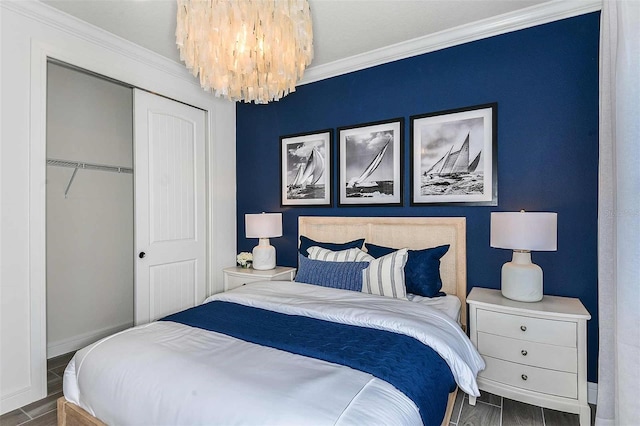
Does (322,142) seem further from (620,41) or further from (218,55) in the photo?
(620,41)

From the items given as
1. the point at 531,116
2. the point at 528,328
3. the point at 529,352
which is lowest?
the point at 529,352

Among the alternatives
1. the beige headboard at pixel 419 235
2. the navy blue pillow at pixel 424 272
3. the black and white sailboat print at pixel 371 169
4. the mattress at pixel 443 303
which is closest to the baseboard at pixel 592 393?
the beige headboard at pixel 419 235

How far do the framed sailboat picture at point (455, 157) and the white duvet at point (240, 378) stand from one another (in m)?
1.11

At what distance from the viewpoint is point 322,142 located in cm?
327

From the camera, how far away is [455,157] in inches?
103

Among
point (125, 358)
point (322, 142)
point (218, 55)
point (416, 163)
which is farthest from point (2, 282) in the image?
point (416, 163)

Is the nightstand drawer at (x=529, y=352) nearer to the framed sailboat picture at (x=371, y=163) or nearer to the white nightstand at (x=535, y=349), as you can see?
the white nightstand at (x=535, y=349)

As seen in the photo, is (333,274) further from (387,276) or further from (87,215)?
(87,215)

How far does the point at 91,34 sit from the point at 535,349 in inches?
151

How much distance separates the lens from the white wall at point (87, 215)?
3.03 metres

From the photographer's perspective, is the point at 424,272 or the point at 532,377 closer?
the point at 532,377

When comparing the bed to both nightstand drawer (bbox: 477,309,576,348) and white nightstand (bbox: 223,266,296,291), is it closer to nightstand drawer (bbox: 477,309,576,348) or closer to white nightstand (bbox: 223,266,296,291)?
nightstand drawer (bbox: 477,309,576,348)

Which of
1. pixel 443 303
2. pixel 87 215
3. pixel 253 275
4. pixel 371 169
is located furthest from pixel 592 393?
pixel 87 215

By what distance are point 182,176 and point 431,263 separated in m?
2.50
